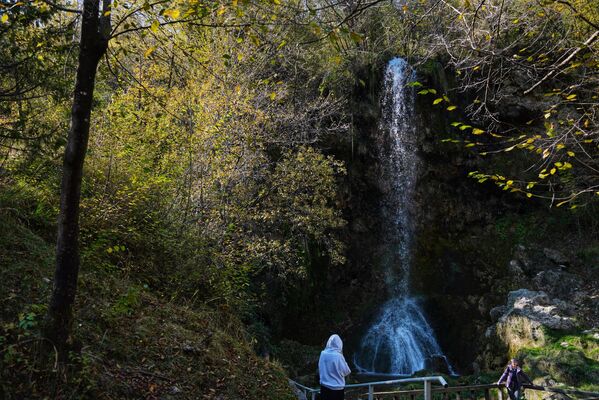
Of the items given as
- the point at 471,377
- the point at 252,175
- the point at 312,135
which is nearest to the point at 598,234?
the point at 471,377

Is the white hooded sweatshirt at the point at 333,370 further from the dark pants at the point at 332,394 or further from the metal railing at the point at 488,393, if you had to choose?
the metal railing at the point at 488,393

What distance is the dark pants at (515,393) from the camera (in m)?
8.57

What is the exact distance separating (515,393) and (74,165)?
913 cm

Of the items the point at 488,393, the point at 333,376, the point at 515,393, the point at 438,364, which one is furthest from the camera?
the point at 438,364

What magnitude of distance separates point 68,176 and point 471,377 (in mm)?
12573

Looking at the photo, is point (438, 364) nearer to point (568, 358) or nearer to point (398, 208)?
point (568, 358)

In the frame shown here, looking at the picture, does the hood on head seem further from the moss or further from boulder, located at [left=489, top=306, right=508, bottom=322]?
boulder, located at [left=489, top=306, right=508, bottom=322]

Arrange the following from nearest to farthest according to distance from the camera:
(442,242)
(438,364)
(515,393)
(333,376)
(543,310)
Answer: (333,376) → (515,393) → (543,310) → (438,364) → (442,242)

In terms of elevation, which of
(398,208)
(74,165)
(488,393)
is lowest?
(488,393)

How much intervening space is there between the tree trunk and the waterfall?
1429 centimetres

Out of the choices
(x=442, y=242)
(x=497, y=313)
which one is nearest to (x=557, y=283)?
(x=497, y=313)

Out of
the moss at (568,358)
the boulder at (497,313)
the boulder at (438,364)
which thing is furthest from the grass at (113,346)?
the boulder at (497,313)

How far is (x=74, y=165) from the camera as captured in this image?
362 cm

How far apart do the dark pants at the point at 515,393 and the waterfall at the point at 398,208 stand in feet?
25.5
